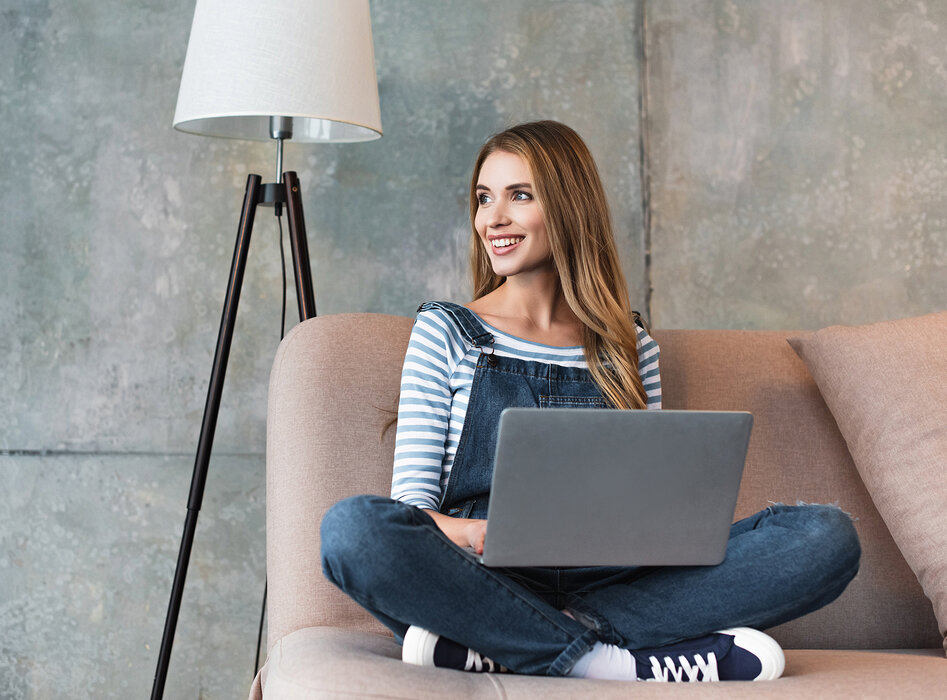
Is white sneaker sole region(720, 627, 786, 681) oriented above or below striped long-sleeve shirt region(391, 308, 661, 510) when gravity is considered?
below

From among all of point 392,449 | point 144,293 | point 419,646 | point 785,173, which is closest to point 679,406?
point 392,449

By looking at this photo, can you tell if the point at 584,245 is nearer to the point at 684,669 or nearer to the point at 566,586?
the point at 566,586

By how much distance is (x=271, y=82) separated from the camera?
73.6 inches

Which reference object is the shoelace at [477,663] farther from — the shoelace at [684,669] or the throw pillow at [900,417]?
the throw pillow at [900,417]

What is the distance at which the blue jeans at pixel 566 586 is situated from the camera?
1246mm

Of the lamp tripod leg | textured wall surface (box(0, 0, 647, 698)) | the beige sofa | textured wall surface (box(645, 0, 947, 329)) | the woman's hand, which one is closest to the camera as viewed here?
the woman's hand

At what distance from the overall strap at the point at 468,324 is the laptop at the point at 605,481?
57 centimetres

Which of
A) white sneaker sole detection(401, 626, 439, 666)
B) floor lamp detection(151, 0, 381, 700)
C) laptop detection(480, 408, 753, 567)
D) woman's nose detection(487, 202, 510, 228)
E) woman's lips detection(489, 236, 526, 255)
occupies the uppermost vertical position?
floor lamp detection(151, 0, 381, 700)

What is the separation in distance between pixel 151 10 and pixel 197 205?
19.8 inches

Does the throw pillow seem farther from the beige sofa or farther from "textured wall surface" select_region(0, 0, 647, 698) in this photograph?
"textured wall surface" select_region(0, 0, 647, 698)

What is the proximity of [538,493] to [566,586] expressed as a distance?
1.22ft

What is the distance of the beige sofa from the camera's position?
1500mm

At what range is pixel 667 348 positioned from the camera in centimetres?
196

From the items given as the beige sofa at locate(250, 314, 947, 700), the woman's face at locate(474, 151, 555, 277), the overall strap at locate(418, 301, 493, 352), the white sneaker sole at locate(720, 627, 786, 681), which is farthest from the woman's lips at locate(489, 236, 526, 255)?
the white sneaker sole at locate(720, 627, 786, 681)
